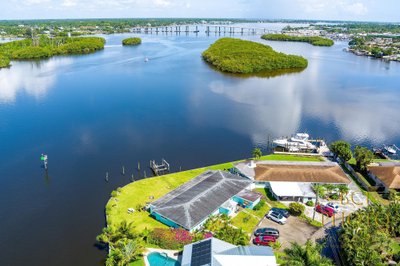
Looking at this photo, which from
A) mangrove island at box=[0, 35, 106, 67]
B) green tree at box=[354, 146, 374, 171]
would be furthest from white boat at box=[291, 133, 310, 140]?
mangrove island at box=[0, 35, 106, 67]

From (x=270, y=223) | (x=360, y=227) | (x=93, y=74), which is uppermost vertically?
(x=93, y=74)

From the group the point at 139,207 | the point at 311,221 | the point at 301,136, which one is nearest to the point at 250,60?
the point at 301,136

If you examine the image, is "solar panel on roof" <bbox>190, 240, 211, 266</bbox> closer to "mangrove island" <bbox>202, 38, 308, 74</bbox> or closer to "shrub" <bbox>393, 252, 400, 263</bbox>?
"shrub" <bbox>393, 252, 400, 263</bbox>

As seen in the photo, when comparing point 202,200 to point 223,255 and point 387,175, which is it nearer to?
point 223,255

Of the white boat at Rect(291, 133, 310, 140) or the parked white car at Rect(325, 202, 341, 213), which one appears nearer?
the parked white car at Rect(325, 202, 341, 213)

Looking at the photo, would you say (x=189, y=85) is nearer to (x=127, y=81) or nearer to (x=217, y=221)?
(x=127, y=81)

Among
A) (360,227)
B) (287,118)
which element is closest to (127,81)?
(287,118)

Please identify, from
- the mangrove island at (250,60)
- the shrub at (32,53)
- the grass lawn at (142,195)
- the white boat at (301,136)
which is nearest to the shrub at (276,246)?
the grass lawn at (142,195)
